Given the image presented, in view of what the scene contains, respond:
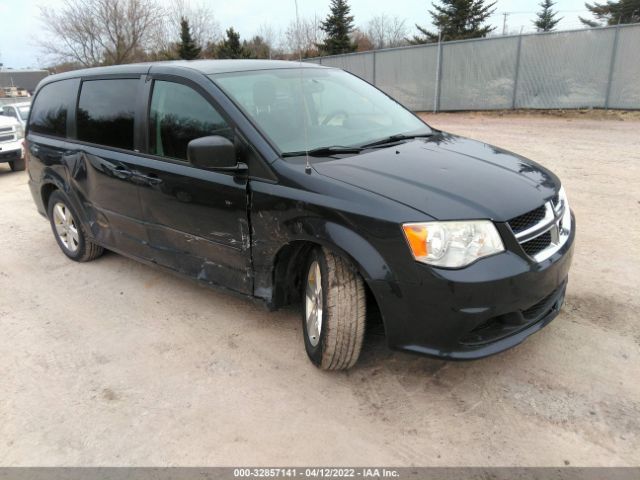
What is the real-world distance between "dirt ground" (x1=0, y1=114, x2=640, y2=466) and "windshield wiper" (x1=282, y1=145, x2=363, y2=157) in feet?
4.09

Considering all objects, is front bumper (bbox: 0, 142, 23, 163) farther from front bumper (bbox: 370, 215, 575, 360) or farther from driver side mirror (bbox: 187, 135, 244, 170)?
front bumper (bbox: 370, 215, 575, 360)

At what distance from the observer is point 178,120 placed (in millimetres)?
3439

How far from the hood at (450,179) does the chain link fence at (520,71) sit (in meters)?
13.0

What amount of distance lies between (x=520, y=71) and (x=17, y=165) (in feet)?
46.4

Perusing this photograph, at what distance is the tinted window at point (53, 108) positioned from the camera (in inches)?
179

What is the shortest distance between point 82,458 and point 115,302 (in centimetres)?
180

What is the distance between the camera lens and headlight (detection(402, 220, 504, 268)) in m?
2.35

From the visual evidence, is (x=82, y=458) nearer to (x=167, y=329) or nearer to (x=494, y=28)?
(x=167, y=329)

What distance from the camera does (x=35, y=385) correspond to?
302cm

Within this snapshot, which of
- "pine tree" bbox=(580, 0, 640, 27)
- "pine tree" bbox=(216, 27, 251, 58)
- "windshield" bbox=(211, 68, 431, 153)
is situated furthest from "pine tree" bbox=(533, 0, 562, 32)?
"windshield" bbox=(211, 68, 431, 153)

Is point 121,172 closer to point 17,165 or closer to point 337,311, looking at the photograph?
point 337,311

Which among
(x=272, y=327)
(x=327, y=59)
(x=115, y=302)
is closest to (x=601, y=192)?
(x=272, y=327)

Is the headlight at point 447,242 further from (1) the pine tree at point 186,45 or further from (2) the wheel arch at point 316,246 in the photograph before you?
(1) the pine tree at point 186,45

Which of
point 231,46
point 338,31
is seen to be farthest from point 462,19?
point 231,46
